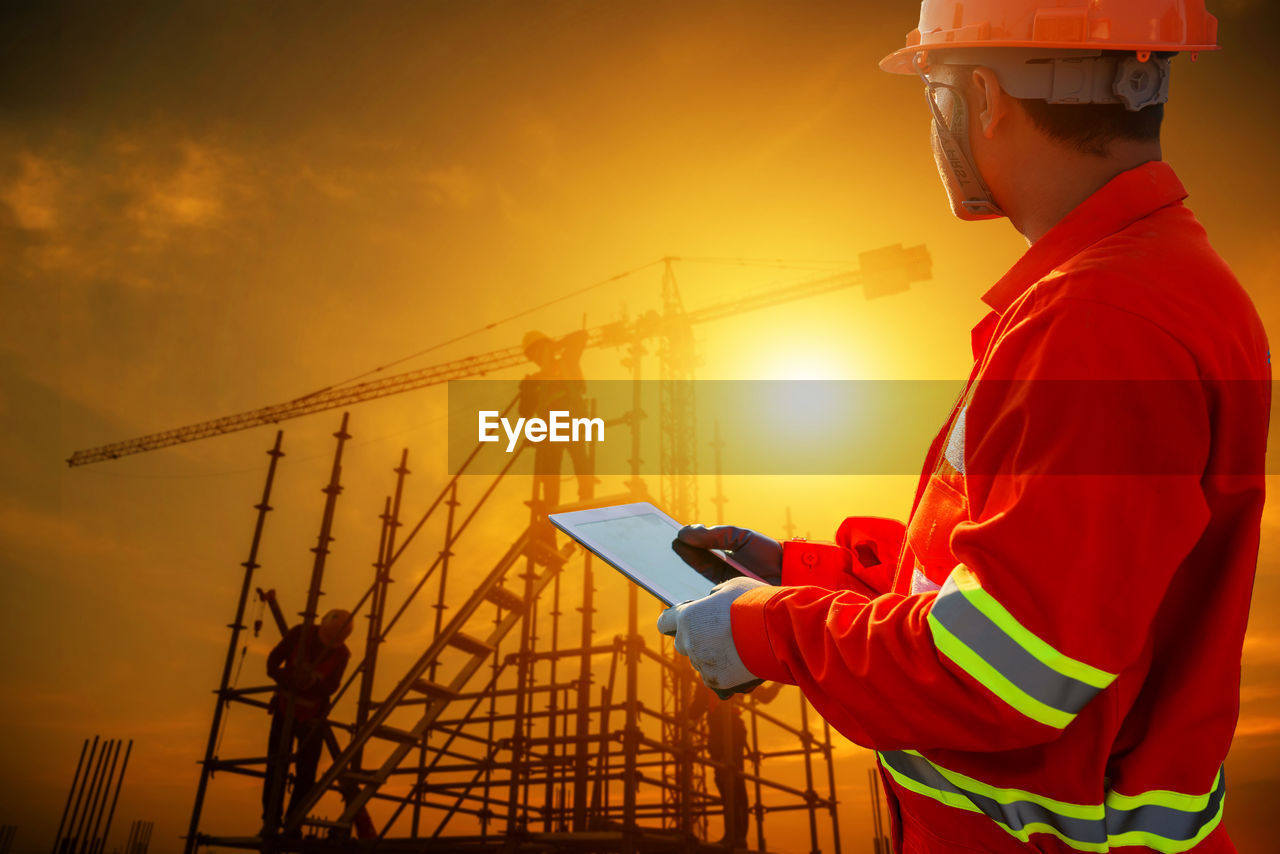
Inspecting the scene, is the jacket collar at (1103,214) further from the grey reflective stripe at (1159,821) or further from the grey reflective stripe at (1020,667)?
the grey reflective stripe at (1159,821)

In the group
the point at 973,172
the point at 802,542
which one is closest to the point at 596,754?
the point at 802,542

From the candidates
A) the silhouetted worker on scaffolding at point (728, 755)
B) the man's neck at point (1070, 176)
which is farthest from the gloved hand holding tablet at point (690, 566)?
the silhouetted worker on scaffolding at point (728, 755)

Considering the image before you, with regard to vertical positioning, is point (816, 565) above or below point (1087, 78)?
below

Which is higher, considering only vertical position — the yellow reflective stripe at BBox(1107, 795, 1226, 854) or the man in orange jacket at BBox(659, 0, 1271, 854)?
the man in orange jacket at BBox(659, 0, 1271, 854)

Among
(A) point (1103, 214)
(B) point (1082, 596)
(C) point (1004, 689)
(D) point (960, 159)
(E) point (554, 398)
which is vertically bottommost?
(C) point (1004, 689)

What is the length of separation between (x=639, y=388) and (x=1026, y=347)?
13480 millimetres

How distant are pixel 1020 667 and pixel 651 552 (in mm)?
1037

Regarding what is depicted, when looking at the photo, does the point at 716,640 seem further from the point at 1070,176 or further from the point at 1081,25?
the point at 1081,25

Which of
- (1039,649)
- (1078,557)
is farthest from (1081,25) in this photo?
(1039,649)

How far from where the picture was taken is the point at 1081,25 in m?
1.50

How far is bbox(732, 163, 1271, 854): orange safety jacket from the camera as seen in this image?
3.35 feet

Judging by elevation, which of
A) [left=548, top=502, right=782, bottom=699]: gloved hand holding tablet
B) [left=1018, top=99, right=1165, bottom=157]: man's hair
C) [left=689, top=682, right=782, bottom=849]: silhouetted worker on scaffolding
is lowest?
[left=689, top=682, right=782, bottom=849]: silhouetted worker on scaffolding

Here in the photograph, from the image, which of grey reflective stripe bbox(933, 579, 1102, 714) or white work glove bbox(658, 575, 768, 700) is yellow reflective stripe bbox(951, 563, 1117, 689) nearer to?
grey reflective stripe bbox(933, 579, 1102, 714)

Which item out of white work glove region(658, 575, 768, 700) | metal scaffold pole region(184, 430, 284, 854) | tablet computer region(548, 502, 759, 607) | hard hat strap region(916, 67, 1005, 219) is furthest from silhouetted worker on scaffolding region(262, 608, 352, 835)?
hard hat strap region(916, 67, 1005, 219)
